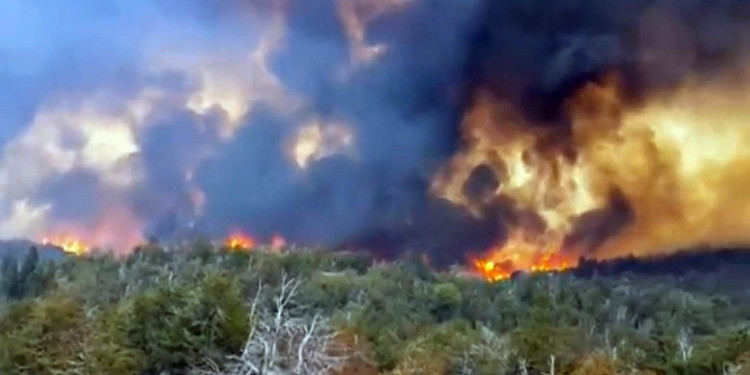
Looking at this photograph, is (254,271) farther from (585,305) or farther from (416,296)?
(585,305)

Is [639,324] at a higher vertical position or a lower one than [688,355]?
higher

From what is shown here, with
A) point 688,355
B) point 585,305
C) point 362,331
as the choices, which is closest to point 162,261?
point 585,305

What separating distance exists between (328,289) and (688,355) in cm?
6124

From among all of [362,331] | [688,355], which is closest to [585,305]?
[362,331]

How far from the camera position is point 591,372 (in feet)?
135

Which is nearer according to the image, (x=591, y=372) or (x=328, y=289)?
(x=591, y=372)

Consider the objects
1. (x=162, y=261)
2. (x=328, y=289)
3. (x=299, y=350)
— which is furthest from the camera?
(x=162, y=261)

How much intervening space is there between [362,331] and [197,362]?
88.7ft


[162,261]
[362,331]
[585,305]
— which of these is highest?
[162,261]

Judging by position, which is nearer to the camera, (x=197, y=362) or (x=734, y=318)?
(x=197, y=362)

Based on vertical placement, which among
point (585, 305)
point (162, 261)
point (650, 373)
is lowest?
point (650, 373)

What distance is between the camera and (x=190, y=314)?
34719mm

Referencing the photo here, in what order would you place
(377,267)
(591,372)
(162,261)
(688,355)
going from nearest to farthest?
1. (591,372)
2. (688,355)
3. (162,261)
4. (377,267)

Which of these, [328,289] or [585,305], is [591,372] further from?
[585,305]
